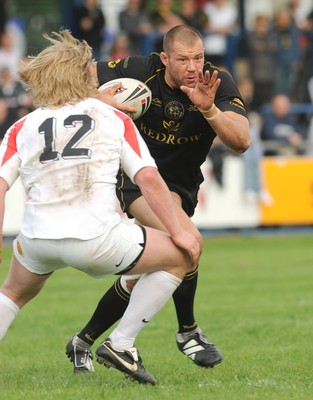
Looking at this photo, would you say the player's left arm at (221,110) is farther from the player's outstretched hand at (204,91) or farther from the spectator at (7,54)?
the spectator at (7,54)

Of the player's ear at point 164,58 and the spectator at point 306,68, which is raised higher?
the player's ear at point 164,58

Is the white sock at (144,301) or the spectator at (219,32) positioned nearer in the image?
the white sock at (144,301)

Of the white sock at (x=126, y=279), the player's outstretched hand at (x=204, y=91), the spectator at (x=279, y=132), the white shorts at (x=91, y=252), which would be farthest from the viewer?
the spectator at (x=279, y=132)

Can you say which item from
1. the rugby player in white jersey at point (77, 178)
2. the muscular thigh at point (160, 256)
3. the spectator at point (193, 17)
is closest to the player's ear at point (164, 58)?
the rugby player in white jersey at point (77, 178)

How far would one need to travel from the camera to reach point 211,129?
681 centimetres

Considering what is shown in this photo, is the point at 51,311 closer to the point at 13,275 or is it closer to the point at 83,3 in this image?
the point at 13,275

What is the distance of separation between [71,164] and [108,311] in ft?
5.35

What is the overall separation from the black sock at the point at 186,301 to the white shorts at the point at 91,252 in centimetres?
131

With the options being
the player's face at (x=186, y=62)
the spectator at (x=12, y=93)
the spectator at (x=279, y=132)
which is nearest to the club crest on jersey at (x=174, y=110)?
the player's face at (x=186, y=62)

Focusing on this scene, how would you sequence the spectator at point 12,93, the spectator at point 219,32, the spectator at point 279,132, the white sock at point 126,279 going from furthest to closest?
the spectator at point 219,32
the spectator at point 279,132
the spectator at point 12,93
the white sock at point 126,279

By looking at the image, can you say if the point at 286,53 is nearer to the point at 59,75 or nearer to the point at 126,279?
the point at 126,279

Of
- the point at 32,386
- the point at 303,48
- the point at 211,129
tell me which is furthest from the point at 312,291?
the point at 303,48

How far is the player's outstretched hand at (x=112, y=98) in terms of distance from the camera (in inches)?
248

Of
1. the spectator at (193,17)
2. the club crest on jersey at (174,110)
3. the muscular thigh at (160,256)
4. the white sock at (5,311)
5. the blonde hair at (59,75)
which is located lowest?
the spectator at (193,17)
